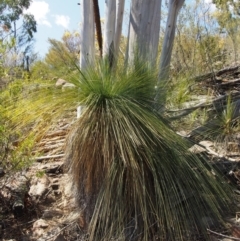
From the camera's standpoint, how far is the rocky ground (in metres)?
3.09

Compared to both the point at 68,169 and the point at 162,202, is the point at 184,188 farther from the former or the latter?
the point at 68,169

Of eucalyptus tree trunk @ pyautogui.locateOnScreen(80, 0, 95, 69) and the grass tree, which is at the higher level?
eucalyptus tree trunk @ pyautogui.locateOnScreen(80, 0, 95, 69)

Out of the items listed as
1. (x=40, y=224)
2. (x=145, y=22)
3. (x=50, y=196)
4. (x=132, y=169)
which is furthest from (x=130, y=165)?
(x=145, y=22)

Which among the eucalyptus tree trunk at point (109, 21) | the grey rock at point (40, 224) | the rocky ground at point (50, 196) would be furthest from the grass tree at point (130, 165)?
the eucalyptus tree trunk at point (109, 21)

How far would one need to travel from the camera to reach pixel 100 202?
282 centimetres

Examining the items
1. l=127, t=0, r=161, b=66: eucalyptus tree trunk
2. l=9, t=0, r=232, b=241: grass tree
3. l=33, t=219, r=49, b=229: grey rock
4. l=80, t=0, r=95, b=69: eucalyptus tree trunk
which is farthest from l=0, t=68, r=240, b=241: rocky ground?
l=80, t=0, r=95, b=69: eucalyptus tree trunk

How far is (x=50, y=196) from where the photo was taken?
3.77 meters

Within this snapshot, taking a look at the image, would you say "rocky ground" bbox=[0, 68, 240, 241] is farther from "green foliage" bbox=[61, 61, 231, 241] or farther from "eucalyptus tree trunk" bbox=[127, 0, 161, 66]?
"eucalyptus tree trunk" bbox=[127, 0, 161, 66]

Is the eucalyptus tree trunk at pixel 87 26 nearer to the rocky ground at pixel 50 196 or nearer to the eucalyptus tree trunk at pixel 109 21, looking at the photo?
the eucalyptus tree trunk at pixel 109 21

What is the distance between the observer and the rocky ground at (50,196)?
3094 millimetres

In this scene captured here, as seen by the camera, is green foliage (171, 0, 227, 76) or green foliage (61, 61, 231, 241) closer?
green foliage (61, 61, 231, 241)

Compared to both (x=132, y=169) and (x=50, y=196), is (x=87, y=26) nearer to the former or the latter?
(x=50, y=196)

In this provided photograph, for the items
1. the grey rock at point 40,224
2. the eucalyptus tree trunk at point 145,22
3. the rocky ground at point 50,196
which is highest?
the eucalyptus tree trunk at point 145,22

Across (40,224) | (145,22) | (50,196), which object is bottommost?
(40,224)
